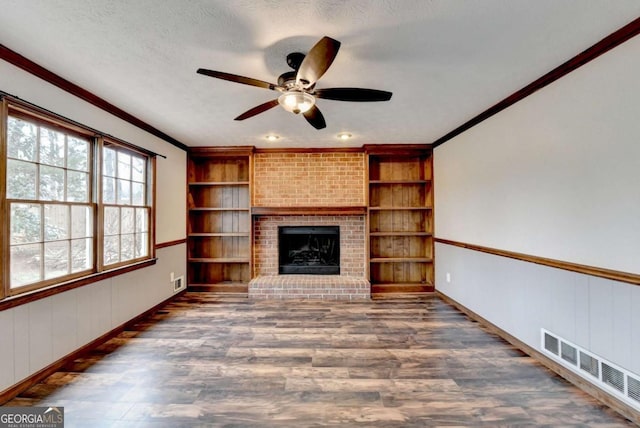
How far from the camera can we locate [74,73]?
7.13ft

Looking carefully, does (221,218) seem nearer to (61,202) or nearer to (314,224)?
(314,224)

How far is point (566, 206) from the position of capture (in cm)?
208

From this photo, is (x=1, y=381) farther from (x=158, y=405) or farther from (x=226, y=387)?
(x=226, y=387)

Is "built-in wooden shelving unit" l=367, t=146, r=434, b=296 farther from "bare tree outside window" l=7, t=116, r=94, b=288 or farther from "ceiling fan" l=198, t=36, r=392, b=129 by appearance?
"bare tree outside window" l=7, t=116, r=94, b=288

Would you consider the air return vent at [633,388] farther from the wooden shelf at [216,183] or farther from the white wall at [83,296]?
the wooden shelf at [216,183]

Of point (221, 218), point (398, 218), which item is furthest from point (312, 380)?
point (221, 218)

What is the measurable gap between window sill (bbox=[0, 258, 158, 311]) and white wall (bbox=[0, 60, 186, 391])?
0.05 m

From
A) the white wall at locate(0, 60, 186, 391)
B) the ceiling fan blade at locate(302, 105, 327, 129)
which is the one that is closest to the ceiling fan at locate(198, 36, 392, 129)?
the ceiling fan blade at locate(302, 105, 327, 129)

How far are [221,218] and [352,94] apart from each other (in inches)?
137

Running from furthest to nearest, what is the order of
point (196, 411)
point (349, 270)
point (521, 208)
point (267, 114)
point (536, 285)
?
1. point (349, 270)
2. point (267, 114)
3. point (521, 208)
4. point (536, 285)
5. point (196, 411)

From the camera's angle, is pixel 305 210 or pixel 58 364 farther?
pixel 305 210

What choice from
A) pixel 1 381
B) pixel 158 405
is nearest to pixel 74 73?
pixel 1 381

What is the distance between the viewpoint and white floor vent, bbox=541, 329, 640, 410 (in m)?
1.68

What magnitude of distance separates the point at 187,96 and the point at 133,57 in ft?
2.05
